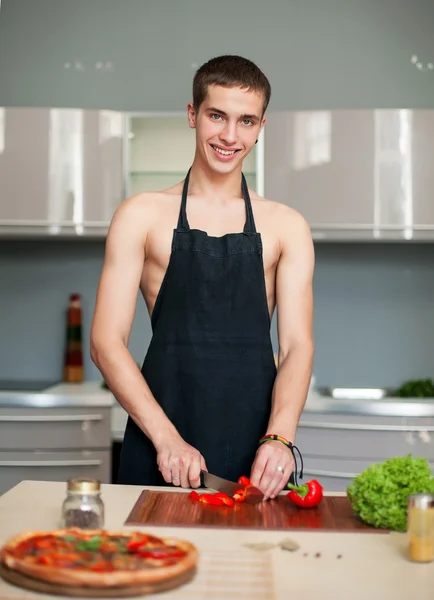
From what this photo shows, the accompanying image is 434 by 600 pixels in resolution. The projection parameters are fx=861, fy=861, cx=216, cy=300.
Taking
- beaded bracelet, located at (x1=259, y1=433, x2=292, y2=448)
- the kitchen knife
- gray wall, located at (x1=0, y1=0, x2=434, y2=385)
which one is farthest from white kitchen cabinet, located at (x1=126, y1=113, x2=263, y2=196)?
the kitchen knife

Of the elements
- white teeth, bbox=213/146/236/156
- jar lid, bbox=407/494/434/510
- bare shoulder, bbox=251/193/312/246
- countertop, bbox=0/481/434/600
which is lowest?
countertop, bbox=0/481/434/600

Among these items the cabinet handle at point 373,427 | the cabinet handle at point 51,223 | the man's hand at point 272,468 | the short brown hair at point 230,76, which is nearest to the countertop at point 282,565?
the man's hand at point 272,468

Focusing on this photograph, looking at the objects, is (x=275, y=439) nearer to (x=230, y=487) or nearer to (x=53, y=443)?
(x=230, y=487)

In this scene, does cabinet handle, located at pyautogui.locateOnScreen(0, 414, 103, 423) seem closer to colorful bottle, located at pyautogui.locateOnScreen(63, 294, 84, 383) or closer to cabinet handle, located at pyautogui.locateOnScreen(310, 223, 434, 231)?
colorful bottle, located at pyautogui.locateOnScreen(63, 294, 84, 383)

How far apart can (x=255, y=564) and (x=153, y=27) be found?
3487mm

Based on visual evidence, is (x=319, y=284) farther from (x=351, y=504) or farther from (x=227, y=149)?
(x=351, y=504)

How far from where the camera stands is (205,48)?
4.25 metres

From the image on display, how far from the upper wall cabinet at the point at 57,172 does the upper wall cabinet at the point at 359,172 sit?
0.75 m

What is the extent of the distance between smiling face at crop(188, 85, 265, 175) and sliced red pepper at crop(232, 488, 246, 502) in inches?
30.8

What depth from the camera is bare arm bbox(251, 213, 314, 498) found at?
1982 mm

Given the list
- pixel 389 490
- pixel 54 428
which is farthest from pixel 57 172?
pixel 389 490

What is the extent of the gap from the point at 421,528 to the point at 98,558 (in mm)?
475

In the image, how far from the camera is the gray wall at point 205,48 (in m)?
4.20

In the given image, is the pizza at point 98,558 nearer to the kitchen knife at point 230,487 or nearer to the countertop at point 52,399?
the kitchen knife at point 230,487
